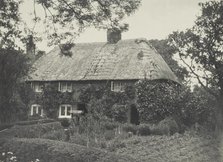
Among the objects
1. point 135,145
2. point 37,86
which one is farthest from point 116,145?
point 37,86

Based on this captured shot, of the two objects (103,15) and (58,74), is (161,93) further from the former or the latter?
(103,15)

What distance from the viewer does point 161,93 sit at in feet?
140

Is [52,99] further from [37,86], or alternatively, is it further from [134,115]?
[134,115]

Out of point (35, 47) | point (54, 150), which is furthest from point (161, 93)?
point (54, 150)

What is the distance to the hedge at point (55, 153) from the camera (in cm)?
1608

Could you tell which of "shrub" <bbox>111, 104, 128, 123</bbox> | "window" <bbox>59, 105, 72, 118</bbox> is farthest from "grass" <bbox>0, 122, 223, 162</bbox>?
"window" <bbox>59, 105, 72, 118</bbox>

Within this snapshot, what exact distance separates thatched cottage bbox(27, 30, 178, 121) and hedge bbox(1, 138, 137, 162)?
27.6 m

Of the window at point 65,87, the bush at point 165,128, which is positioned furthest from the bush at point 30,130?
the window at point 65,87

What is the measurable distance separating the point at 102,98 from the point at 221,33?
13.7 metres

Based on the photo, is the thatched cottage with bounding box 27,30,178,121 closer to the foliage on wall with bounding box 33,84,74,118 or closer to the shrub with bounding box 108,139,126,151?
the foliage on wall with bounding box 33,84,74,118

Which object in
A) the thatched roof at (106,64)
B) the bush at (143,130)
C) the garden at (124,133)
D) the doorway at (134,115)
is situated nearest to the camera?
the garden at (124,133)

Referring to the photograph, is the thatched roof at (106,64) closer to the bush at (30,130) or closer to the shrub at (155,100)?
the shrub at (155,100)

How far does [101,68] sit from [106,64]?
75 cm

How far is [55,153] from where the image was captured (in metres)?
16.6
